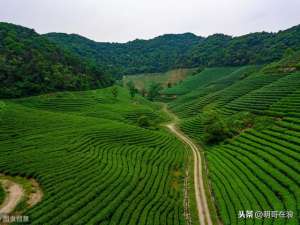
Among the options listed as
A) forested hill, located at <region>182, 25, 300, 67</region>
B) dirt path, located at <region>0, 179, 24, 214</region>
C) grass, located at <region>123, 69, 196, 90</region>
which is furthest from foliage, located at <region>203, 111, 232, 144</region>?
grass, located at <region>123, 69, 196, 90</region>

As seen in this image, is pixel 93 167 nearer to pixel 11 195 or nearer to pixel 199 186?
pixel 11 195

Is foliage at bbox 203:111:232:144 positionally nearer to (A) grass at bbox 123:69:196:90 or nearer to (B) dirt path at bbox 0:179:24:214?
(B) dirt path at bbox 0:179:24:214

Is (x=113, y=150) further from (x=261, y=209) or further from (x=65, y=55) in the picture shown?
(x=65, y=55)

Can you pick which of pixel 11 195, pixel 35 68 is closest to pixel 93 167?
pixel 11 195

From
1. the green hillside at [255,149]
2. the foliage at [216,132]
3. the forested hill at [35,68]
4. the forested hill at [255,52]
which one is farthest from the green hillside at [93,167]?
the forested hill at [255,52]

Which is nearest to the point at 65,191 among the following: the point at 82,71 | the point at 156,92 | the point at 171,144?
the point at 171,144
